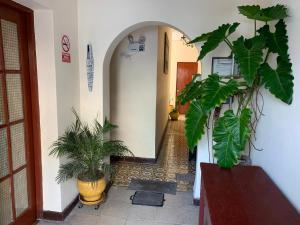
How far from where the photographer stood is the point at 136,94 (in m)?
3.87

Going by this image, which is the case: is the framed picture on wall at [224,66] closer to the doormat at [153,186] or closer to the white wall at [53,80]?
the white wall at [53,80]

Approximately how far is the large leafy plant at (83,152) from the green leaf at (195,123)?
0.88 metres

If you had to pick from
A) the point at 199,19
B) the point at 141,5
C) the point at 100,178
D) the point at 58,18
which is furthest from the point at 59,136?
the point at 199,19

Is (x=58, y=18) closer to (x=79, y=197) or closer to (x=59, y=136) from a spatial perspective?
(x=59, y=136)

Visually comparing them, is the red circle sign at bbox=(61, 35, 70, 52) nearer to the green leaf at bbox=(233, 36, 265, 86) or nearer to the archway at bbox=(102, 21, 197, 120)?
the archway at bbox=(102, 21, 197, 120)

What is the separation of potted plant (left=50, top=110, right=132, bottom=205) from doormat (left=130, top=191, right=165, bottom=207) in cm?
46

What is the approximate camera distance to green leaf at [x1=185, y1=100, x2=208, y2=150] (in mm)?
1908

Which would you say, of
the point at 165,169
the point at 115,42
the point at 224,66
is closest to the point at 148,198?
the point at 165,169

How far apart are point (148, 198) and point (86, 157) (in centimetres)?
97

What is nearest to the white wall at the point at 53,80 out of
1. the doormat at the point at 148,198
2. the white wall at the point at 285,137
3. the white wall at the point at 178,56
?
the doormat at the point at 148,198

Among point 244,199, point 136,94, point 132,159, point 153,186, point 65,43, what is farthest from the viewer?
point 132,159

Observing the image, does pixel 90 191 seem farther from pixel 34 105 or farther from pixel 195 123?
pixel 195 123

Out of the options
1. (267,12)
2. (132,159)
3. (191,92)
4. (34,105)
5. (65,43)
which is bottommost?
(132,159)

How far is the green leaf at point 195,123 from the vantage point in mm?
1908
